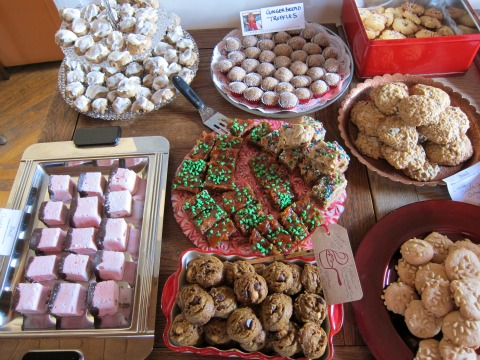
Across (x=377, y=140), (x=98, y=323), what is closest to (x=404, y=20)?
(x=377, y=140)

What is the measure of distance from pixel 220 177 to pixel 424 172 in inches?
32.9

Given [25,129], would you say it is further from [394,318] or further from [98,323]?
[394,318]

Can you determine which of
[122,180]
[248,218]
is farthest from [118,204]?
[248,218]

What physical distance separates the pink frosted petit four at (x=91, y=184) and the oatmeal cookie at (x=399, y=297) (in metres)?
1.23

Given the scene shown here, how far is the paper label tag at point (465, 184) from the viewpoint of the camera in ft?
5.07

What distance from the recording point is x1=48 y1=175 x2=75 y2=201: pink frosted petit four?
5.52 ft

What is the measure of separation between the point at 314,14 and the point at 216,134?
1.03 m

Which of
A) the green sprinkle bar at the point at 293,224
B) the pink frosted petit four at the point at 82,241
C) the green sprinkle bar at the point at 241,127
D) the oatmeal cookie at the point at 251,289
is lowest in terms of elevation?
the green sprinkle bar at the point at 293,224

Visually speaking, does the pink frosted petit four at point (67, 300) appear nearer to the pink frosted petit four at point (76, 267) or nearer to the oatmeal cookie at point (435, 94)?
the pink frosted petit four at point (76, 267)

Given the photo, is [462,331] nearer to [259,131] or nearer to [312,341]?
[312,341]

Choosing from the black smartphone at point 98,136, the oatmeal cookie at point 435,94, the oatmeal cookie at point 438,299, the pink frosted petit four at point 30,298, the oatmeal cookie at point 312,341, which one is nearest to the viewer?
the oatmeal cookie at point 312,341

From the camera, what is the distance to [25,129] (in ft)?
10.6

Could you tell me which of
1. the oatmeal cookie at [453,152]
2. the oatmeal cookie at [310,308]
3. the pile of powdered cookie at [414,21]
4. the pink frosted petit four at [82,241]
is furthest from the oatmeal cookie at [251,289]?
the pile of powdered cookie at [414,21]

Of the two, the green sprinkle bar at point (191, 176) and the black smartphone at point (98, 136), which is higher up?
the black smartphone at point (98, 136)
